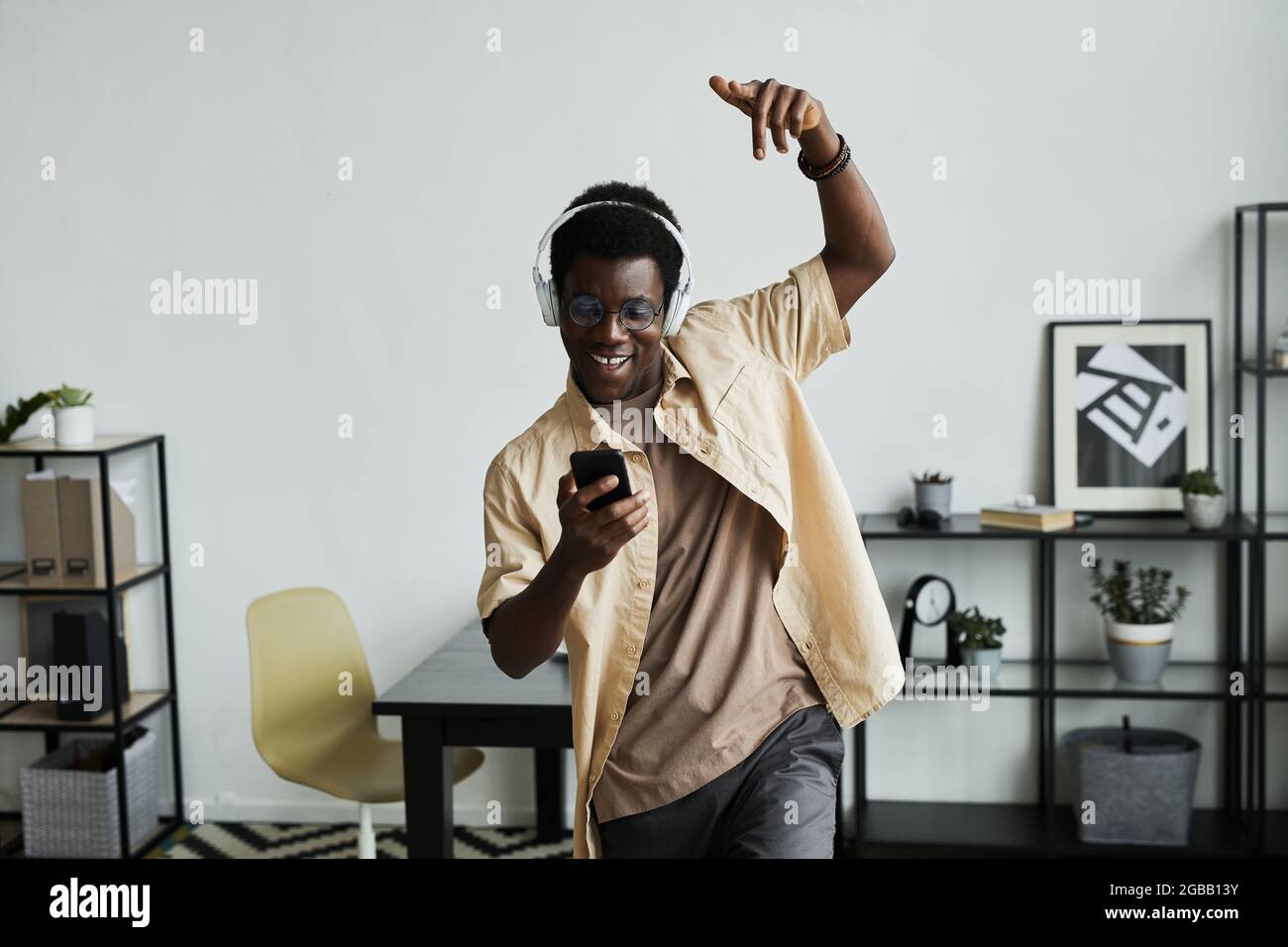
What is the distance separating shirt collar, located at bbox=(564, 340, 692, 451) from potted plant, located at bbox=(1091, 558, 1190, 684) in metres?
2.23

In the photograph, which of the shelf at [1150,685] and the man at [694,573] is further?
the shelf at [1150,685]

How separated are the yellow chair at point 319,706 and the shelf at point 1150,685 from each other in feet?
4.94

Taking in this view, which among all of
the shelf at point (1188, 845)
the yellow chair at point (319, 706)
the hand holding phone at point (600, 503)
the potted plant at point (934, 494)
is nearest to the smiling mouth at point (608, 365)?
the hand holding phone at point (600, 503)

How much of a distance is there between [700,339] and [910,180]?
209 cm

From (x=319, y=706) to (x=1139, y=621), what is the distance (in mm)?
2038

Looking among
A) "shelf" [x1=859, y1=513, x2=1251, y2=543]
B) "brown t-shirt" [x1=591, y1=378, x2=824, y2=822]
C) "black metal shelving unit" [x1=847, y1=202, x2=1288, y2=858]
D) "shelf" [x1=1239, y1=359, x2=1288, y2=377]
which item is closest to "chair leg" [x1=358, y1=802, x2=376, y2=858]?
"black metal shelving unit" [x1=847, y1=202, x2=1288, y2=858]

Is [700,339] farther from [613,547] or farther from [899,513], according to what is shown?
[899,513]

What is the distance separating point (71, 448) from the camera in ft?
10.9

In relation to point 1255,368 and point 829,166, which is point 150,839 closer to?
point 829,166

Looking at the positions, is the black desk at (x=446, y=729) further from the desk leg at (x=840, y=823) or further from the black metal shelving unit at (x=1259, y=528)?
the black metal shelving unit at (x=1259, y=528)

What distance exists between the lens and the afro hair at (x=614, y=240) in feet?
4.18

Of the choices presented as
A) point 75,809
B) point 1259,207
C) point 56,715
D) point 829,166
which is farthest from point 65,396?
point 1259,207

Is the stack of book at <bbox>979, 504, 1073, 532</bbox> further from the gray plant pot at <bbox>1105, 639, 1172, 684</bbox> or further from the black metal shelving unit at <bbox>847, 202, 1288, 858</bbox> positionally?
the gray plant pot at <bbox>1105, 639, 1172, 684</bbox>
